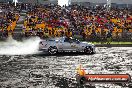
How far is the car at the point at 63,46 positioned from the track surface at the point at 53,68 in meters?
0.53

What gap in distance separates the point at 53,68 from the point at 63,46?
6.83m

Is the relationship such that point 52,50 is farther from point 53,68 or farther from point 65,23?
point 65,23

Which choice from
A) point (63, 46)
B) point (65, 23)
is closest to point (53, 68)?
point (63, 46)

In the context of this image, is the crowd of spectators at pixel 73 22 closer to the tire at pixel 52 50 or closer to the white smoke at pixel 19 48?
the white smoke at pixel 19 48

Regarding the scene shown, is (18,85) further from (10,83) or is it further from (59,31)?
(59,31)

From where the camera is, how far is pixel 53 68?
19844 mm

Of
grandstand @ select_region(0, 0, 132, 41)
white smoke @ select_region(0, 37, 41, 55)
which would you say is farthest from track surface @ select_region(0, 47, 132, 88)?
grandstand @ select_region(0, 0, 132, 41)

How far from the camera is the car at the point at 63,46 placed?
2630cm

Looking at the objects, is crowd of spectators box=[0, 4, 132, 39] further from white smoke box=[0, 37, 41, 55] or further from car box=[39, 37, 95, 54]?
car box=[39, 37, 95, 54]

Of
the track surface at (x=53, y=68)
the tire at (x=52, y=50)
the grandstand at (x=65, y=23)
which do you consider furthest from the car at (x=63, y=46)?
the grandstand at (x=65, y=23)

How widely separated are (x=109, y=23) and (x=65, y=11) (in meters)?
9.65

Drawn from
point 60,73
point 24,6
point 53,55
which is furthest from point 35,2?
point 60,73

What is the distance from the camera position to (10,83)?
1554 centimetres

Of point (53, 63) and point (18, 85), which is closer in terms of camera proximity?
point (18, 85)
